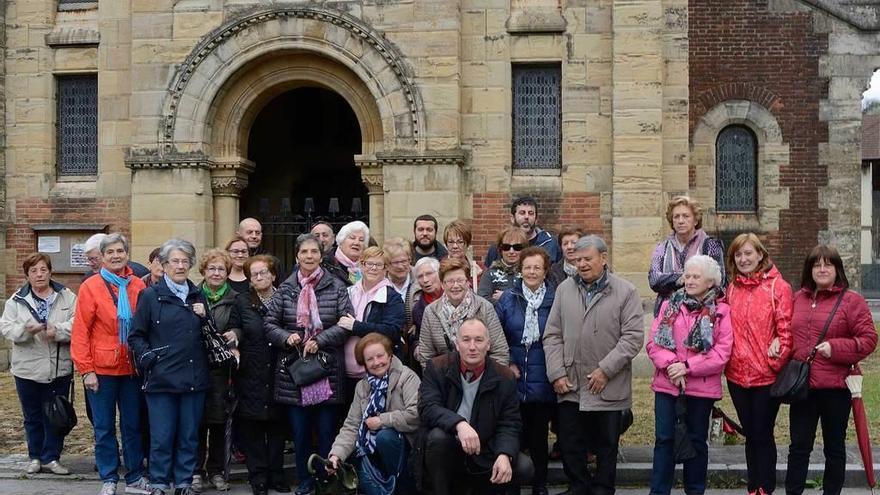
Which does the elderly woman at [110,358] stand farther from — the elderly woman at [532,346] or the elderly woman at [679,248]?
the elderly woman at [679,248]

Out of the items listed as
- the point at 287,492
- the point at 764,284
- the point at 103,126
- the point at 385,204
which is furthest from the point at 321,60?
the point at 764,284

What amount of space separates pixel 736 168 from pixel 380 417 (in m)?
10.5

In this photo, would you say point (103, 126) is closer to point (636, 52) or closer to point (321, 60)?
point (321, 60)

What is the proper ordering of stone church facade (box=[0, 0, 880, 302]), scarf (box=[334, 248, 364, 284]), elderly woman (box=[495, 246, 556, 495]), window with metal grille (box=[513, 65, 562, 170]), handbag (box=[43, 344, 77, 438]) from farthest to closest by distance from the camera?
window with metal grille (box=[513, 65, 562, 170])
stone church facade (box=[0, 0, 880, 302])
scarf (box=[334, 248, 364, 284])
handbag (box=[43, 344, 77, 438])
elderly woman (box=[495, 246, 556, 495])

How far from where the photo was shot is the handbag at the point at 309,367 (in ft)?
24.5

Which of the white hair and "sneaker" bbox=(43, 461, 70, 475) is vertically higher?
the white hair

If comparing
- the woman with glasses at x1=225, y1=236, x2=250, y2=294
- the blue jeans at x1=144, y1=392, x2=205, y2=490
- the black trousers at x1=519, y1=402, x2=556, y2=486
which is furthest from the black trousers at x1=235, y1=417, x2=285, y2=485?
the black trousers at x1=519, y1=402, x2=556, y2=486

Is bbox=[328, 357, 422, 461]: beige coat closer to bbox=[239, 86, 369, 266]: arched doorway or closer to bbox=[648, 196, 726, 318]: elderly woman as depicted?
bbox=[648, 196, 726, 318]: elderly woman

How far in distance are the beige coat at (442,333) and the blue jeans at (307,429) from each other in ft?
3.03

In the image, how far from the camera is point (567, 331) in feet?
23.8

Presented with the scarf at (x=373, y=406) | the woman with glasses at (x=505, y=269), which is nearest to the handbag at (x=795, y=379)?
the woman with glasses at (x=505, y=269)

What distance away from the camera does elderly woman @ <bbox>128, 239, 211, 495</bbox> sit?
294 inches

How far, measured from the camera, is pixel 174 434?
303 inches

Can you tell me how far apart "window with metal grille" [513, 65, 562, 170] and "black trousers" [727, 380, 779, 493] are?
266 inches
